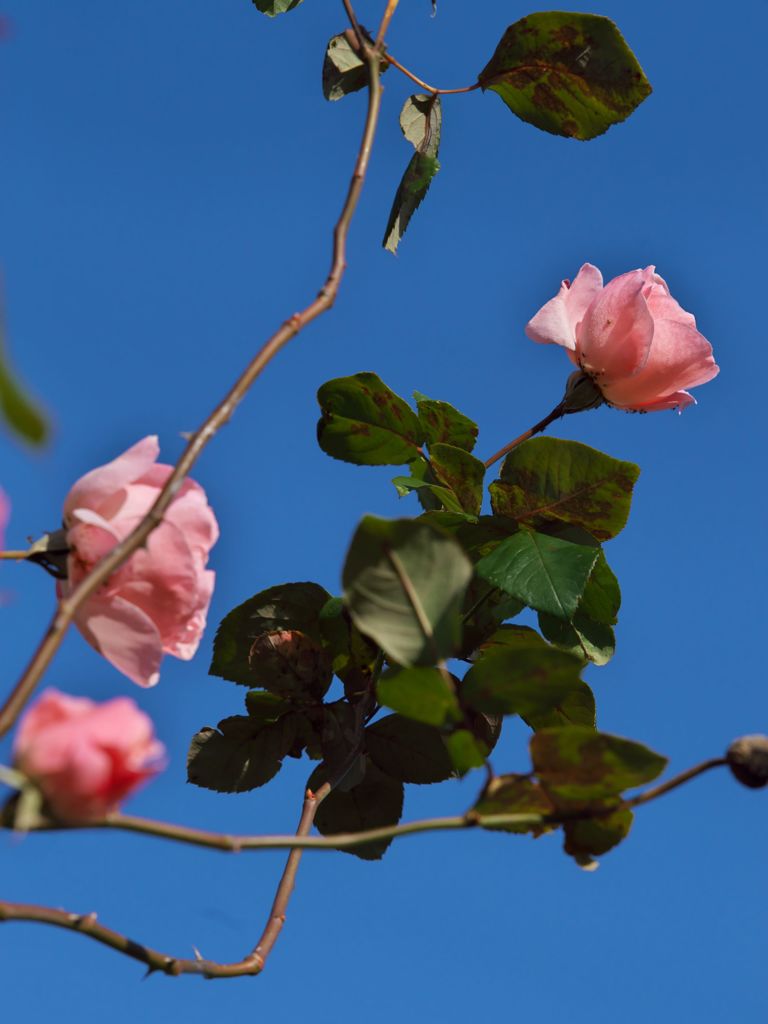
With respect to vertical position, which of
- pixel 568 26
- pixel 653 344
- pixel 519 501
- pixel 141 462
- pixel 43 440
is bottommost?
pixel 43 440

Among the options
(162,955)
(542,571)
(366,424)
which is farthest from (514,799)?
(366,424)

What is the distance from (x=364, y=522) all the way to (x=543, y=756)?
163mm

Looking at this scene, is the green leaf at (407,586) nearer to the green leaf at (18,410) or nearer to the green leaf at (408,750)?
the green leaf at (18,410)

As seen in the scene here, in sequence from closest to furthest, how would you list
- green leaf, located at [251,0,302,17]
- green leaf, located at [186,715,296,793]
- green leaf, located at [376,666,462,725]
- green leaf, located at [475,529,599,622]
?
1. green leaf, located at [376,666,462,725]
2. green leaf, located at [475,529,599,622]
3. green leaf, located at [186,715,296,793]
4. green leaf, located at [251,0,302,17]

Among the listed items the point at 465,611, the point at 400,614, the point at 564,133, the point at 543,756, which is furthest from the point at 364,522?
the point at 564,133

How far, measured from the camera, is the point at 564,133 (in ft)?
3.23

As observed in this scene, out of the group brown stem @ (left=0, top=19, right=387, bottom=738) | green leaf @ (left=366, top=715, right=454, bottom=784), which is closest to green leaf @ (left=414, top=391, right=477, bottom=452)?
green leaf @ (left=366, top=715, right=454, bottom=784)

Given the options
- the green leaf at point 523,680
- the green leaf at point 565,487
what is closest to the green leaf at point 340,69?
the green leaf at point 565,487

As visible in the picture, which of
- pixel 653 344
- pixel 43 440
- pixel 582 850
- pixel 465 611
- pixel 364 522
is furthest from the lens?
pixel 653 344

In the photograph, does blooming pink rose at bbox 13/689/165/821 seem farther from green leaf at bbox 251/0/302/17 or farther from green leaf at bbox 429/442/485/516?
green leaf at bbox 251/0/302/17

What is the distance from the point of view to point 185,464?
0.50m

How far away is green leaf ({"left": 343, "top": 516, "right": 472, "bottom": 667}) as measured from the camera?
496mm

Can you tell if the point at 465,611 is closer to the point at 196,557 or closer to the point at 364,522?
the point at 196,557

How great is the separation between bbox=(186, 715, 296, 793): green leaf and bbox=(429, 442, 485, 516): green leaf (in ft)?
0.73
